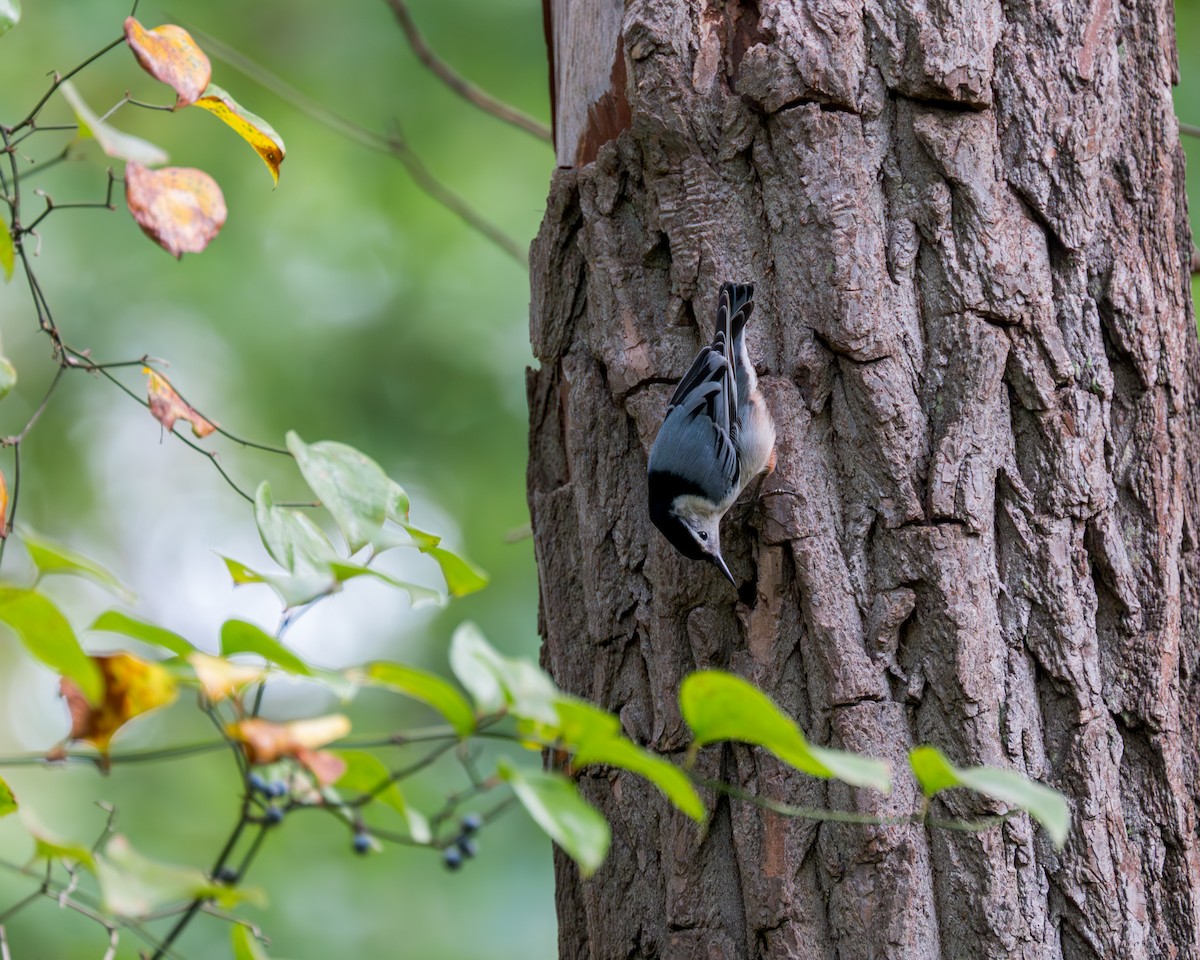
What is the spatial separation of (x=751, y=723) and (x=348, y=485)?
1.77 ft

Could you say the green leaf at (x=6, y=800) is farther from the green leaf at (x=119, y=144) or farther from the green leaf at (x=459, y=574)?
the green leaf at (x=119, y=144)

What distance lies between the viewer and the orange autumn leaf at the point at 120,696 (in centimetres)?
88

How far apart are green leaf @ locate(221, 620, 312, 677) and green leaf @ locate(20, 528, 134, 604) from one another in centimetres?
11

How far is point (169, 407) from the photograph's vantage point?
1568 mm

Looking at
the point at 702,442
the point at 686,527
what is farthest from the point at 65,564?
the point at 702,442

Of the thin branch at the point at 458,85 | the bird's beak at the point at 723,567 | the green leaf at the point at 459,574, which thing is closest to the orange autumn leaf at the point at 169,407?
the green leaf at the point at 459,574

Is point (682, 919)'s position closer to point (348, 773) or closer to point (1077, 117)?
point (348, 773)

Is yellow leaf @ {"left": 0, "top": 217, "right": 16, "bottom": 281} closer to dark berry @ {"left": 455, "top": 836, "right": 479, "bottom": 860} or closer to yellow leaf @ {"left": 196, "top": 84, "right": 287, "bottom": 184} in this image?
yellow leaf @ {"left": 196, "top": 84, "right": 287, "bottom": 184}

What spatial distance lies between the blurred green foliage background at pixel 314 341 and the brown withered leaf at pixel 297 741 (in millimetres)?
3972

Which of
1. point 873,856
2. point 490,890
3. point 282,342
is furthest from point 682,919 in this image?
point 282,342

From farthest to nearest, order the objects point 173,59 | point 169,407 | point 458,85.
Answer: point 458,85 → point 169,407 → point 173,59

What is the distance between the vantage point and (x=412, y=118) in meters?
5.11

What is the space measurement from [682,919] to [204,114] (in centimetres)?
448

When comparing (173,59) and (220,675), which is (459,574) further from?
(173,59)
